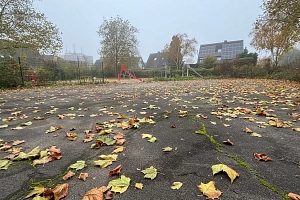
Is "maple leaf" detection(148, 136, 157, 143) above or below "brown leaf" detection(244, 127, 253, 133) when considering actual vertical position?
below

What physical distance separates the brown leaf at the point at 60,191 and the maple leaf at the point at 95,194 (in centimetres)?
14

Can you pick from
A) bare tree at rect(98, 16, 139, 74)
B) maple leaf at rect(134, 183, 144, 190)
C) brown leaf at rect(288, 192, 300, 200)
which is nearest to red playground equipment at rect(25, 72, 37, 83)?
maple leaf at rect(134, 183, 144, 190)

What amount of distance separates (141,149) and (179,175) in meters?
0.54

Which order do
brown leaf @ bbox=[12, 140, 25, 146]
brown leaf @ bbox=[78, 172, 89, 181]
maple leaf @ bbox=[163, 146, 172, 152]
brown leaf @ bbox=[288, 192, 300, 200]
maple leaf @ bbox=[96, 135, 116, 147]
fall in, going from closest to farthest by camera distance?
A: brown leaf @ bbox=[288, 192, 300, 200] < brown leaf @ bbox=[78, 172, 89, 181] < maple leaf @ bbox=[163, 146, 172, 152] < maple leaf @ bbox=[96, 135, 116, 147] < brown leaf @ bbox=[12, 140, 25, 146]

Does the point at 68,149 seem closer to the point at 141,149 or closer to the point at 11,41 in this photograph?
the point at 141,149

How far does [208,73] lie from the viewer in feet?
66.4

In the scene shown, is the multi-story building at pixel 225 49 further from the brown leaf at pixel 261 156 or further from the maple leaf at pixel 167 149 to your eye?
the maple leaf at pixel 167 149

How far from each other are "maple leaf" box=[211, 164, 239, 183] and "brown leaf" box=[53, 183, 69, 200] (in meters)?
1.01

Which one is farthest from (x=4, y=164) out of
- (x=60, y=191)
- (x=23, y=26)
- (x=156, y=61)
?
(x=156, y=61)

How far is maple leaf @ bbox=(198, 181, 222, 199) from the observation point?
3.37 ft

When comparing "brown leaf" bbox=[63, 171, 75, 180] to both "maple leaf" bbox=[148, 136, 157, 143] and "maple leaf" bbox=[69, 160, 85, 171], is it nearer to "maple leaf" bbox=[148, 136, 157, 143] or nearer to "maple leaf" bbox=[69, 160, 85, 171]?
"maple leaf" bbox=[69, 160, 85, 171]

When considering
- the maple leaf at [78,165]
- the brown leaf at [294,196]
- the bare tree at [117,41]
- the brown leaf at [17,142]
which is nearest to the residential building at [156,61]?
the bare tree at [117,41]

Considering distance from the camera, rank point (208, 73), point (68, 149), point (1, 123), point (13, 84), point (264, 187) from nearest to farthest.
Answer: point (264, 187) → point (68, 149) → point (1, 123) → point (13, 84) → point (208, 73)

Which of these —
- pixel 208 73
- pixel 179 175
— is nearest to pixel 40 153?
pixel 179 175
